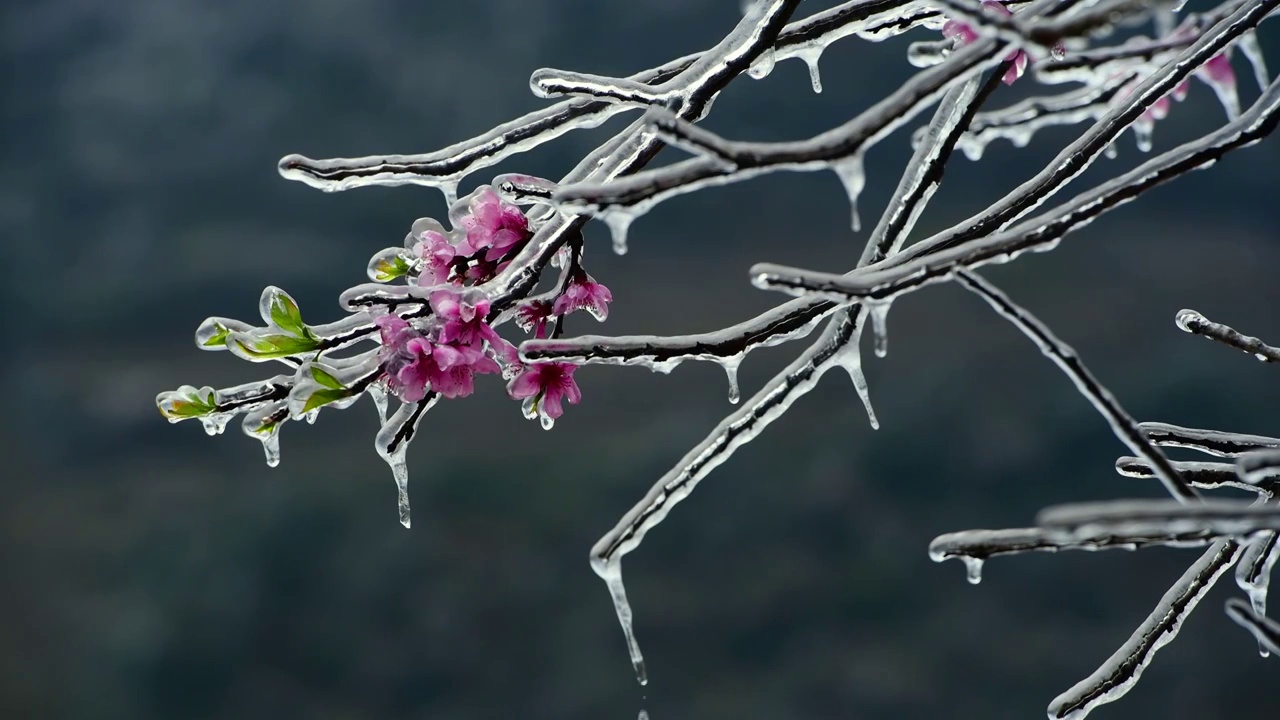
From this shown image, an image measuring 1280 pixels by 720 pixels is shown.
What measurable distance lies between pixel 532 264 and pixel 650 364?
0.46 feet

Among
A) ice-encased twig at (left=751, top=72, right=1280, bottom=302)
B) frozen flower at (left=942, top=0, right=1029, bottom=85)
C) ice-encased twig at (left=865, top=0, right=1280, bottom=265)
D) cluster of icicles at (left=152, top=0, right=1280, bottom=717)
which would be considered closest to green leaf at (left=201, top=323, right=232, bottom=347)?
cluster of icicles at (left=152, top=0, right=1280, bottom=717)

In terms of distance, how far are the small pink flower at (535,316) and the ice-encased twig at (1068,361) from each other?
43 centimetres

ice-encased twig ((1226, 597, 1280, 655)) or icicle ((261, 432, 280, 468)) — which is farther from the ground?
icicle ((261, 432, 280, 468))

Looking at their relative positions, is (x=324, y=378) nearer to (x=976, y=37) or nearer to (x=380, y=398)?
(x=380, y=398)

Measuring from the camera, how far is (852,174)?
820 millimetres

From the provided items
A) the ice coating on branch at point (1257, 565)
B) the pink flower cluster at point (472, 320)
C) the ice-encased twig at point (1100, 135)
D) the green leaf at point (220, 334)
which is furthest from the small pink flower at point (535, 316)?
the ice coating on branch at point (1257, 565)

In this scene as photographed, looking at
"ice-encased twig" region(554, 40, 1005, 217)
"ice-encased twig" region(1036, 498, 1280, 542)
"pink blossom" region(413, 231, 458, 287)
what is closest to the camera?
"ice-encased twig" region(1036, 498, 1280, 542)

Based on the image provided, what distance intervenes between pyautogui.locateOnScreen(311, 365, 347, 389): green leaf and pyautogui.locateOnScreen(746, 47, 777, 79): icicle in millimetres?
491

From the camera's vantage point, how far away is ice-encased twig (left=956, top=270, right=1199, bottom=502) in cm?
79

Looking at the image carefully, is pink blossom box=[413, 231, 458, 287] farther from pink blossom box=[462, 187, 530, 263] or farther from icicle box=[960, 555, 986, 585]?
icicle box=[960, 555, 986, 585]

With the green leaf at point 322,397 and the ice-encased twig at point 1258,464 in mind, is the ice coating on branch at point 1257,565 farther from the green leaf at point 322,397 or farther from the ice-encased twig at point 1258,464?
the green leaf at point 322,397

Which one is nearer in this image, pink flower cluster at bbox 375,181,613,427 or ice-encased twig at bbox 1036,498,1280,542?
ice-encased twig at bbox 1036,498,1280,542

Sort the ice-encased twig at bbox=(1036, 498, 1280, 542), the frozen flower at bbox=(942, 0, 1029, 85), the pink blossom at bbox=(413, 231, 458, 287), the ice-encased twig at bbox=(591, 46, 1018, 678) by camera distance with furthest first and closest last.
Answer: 1. the frozen flower at bbox=(942, 0, 1029, 85)
2. the pink blossom at bbox=(413, 231, 458, 287)
3. the ice-encased twig at bbox=(591, 46, 1018, 678)
4. the ice-encased twig at bbox=(1036, 498, 1280, 542)

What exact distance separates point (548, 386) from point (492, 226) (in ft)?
0.56
